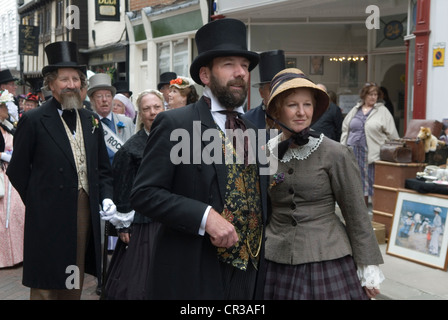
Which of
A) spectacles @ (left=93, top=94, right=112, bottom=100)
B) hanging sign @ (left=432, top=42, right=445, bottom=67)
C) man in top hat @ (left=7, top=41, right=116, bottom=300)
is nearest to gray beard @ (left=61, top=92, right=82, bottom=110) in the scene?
man in top hat @ (left=7, top=41, right=116, bottom=300)

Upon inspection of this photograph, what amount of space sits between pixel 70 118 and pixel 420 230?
396 cm

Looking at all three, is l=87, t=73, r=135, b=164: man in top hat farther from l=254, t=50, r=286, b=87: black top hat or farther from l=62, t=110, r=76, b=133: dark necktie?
l=62, t=110, r=76, b=133: dark necktie

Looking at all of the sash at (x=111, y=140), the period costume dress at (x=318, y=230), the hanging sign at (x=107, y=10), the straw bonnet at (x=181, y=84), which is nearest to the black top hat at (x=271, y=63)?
the straw bonnet at (x=181, y=84)

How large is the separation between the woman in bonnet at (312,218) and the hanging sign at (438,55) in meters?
5.22

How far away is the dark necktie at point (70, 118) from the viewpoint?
4117 millimetres

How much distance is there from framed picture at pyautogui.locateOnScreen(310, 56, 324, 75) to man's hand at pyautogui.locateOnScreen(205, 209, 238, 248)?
1026 centimetres

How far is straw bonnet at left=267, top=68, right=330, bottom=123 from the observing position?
9.57 feet

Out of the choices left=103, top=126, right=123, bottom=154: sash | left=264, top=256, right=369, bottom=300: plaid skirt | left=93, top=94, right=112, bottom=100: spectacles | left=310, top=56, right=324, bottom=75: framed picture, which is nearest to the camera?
left=264, top=256, right=369, bottom=300: plaid skirt

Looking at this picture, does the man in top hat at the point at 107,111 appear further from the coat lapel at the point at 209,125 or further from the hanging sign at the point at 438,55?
the hanging sign at the point at 438,55

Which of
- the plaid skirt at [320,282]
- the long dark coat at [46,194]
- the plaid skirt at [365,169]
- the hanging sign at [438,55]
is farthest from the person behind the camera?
the plaid skirt at [365,169]

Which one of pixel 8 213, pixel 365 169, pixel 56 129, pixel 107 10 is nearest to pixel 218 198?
pixel 56 129

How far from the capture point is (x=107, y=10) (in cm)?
1783

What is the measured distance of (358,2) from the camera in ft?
33.2
